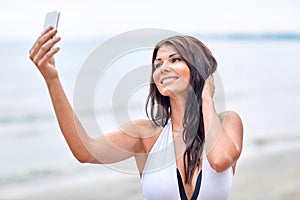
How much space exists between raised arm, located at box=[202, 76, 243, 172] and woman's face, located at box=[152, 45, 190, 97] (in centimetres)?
8

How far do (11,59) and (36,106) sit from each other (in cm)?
254

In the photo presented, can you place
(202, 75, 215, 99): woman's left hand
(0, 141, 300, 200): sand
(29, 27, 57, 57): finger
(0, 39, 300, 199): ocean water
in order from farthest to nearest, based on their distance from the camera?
1. (0, 39, 300, 199): ocean water
2. (0, 141, 300, 200): sand
3. (202, 75, 215, 99): woman's left hand
4. (29, 27, 57, 57): finger

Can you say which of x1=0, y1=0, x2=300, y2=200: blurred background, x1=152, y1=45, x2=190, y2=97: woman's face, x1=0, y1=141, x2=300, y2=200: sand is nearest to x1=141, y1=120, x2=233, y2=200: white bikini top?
x1=152, y1=45, x2=190, y2=97: woman's face

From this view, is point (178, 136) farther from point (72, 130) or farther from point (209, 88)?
point (72, 130)

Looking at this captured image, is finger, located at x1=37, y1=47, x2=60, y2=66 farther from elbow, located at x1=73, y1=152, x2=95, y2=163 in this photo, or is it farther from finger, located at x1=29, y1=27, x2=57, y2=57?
elbow, located at x1=73, y1=152, x2=95, y2=163

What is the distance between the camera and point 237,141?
6.20ft

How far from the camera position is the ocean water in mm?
7848

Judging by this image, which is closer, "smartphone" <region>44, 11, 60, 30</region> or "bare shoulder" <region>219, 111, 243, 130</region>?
"smartphone" <region>44, 11, 60, 30</region>

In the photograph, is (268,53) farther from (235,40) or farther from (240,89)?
(240,89)

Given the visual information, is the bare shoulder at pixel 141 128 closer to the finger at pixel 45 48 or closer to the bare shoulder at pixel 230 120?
the bare shoulder at pixel 230 120

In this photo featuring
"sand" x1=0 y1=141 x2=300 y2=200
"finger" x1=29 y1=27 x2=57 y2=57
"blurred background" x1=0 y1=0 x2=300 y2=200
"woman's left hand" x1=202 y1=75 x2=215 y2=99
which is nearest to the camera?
"finger" x1=29 y1=27 x2=57 y2=57

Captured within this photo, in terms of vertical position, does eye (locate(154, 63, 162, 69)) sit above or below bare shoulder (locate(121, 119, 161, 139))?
above

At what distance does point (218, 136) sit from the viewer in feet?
6.15

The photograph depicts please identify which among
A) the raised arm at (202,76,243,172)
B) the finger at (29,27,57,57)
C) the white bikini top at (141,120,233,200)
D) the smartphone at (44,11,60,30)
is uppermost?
the smartphone at (44,11,60,30)
